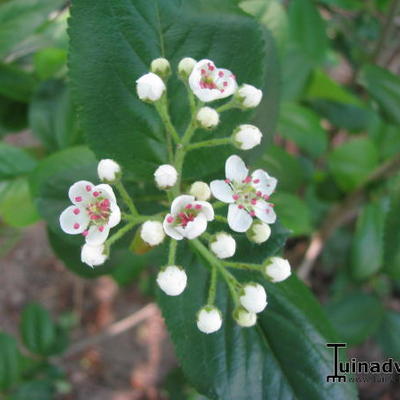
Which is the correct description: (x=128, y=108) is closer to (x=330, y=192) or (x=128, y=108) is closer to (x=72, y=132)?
(x=72, y=132)

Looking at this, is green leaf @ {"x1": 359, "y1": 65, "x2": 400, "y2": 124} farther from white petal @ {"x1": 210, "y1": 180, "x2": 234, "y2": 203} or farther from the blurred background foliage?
white petal @ {"x1": 210, "y1": 180, "x2": 234, "y2": 203}

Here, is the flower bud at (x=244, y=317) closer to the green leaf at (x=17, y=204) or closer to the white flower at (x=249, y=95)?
the white flower at (x=249, y=95)

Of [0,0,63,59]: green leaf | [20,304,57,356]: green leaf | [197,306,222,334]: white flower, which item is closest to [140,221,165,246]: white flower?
[197,306,222,334]: white flower

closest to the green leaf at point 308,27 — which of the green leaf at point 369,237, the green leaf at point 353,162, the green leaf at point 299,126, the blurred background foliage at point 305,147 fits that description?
the blurred background foliage at point 305,147

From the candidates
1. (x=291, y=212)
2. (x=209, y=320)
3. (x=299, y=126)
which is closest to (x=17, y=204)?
(x=209, y=320)

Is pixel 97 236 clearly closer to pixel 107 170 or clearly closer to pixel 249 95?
pixel 107 170

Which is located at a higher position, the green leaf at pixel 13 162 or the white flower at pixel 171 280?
the white flower at pixel 171 280
